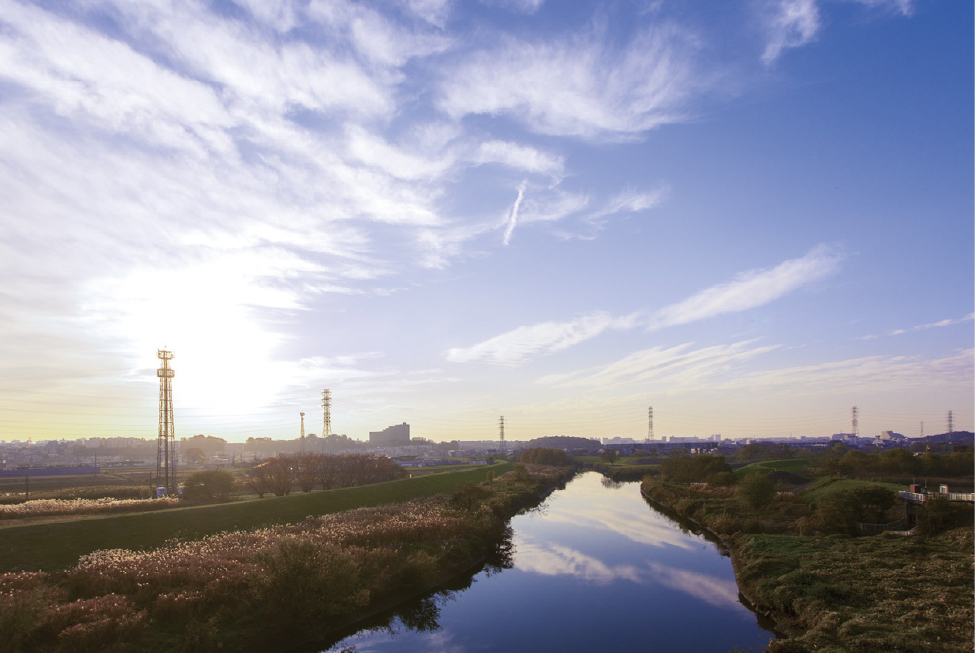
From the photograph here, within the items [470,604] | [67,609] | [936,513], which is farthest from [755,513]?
[67,609]

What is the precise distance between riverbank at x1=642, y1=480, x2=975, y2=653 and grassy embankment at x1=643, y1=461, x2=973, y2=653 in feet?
0.13

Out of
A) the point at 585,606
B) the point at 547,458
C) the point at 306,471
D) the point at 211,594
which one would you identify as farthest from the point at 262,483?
the point at 547,458

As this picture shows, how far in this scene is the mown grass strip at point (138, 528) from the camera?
2744 cm

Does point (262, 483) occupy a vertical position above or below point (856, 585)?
below

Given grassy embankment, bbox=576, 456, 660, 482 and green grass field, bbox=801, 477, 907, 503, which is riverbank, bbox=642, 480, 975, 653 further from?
grassy embankment, bbox=576, 456, 660, 482

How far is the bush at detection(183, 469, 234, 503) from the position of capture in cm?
5291

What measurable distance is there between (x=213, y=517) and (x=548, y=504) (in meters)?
50.0

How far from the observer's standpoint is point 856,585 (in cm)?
2608

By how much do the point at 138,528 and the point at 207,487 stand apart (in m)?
21.3

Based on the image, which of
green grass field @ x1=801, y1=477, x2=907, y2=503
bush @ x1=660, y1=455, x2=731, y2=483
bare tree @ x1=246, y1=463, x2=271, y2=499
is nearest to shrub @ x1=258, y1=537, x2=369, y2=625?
bare tree @ x1=246, y1=463, x2=271, y2=499

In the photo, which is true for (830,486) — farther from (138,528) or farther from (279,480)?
(138,528)

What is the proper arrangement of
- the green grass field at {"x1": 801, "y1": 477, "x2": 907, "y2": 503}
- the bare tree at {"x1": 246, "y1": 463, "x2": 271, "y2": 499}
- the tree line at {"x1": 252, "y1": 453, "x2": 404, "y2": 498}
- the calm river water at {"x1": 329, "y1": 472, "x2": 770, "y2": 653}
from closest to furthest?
the calm river water at {"x1": 329, "y1": 472, "x2": 770, "y2": 653}
the green grass field at {"x1": 801, "y1": 477, "x2": 907, "y2": 503}
the bare tree at {"x1": 246, "y1": 463, "x2": 271, "y2": 499}
the tree line at {"x1": 252, "y1": 453, "x2": 404, "y2": 498}

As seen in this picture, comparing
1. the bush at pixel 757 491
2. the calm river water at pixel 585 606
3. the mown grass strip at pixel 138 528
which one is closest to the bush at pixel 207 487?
the mown grass strip at pixel 138 528

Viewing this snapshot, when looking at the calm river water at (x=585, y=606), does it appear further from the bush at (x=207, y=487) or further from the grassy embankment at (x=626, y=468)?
the grassy embankment at (x=626, y=468)
